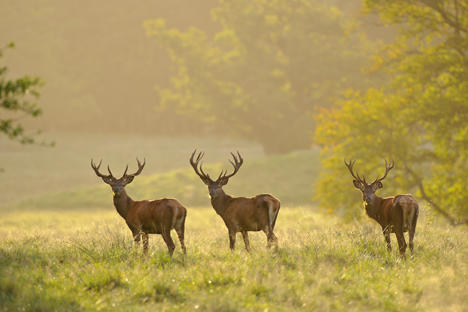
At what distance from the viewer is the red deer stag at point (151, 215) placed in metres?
10.1

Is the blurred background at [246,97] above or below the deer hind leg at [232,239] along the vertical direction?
above

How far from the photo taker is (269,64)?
4988 centimetres

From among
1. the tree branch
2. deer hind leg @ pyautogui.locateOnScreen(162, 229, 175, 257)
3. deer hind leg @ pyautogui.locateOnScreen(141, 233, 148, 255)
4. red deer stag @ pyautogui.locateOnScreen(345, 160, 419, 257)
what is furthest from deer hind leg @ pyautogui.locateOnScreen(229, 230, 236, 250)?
the tree branch

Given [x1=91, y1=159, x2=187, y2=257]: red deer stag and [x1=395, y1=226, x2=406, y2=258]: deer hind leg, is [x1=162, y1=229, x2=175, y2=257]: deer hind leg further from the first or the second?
[x1=395, y1=226, x2=406, y2=258]: deer hind leg

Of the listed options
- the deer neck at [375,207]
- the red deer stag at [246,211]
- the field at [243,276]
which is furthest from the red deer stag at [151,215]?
the deer neck at [375,207]

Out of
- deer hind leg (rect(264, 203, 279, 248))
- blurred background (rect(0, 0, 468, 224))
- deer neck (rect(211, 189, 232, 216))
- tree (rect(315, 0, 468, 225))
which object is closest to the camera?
deer hind leg (rect(264, 203, 279, 248))

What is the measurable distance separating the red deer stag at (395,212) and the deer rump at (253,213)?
1.66 m

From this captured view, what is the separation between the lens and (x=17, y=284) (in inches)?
317

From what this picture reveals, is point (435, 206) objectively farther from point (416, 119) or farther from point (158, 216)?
point (158, 216)

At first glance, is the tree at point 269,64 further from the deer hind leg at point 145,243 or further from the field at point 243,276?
the deer hind leg at point 145,243

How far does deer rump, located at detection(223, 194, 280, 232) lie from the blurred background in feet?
12.4

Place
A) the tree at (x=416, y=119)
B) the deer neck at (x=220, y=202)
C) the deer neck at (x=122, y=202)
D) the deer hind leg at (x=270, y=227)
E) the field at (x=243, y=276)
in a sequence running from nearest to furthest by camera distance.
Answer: the field at (x=243, y=276) → the deer hind leg at (x=270, y=227) → the deer neck at (x=122, y=202) → the deer neck at (x=220, y=202) → the tree at (x=416, y=119)

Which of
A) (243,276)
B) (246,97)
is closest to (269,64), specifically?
(246,97)

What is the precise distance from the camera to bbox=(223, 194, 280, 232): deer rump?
10.7 metres
